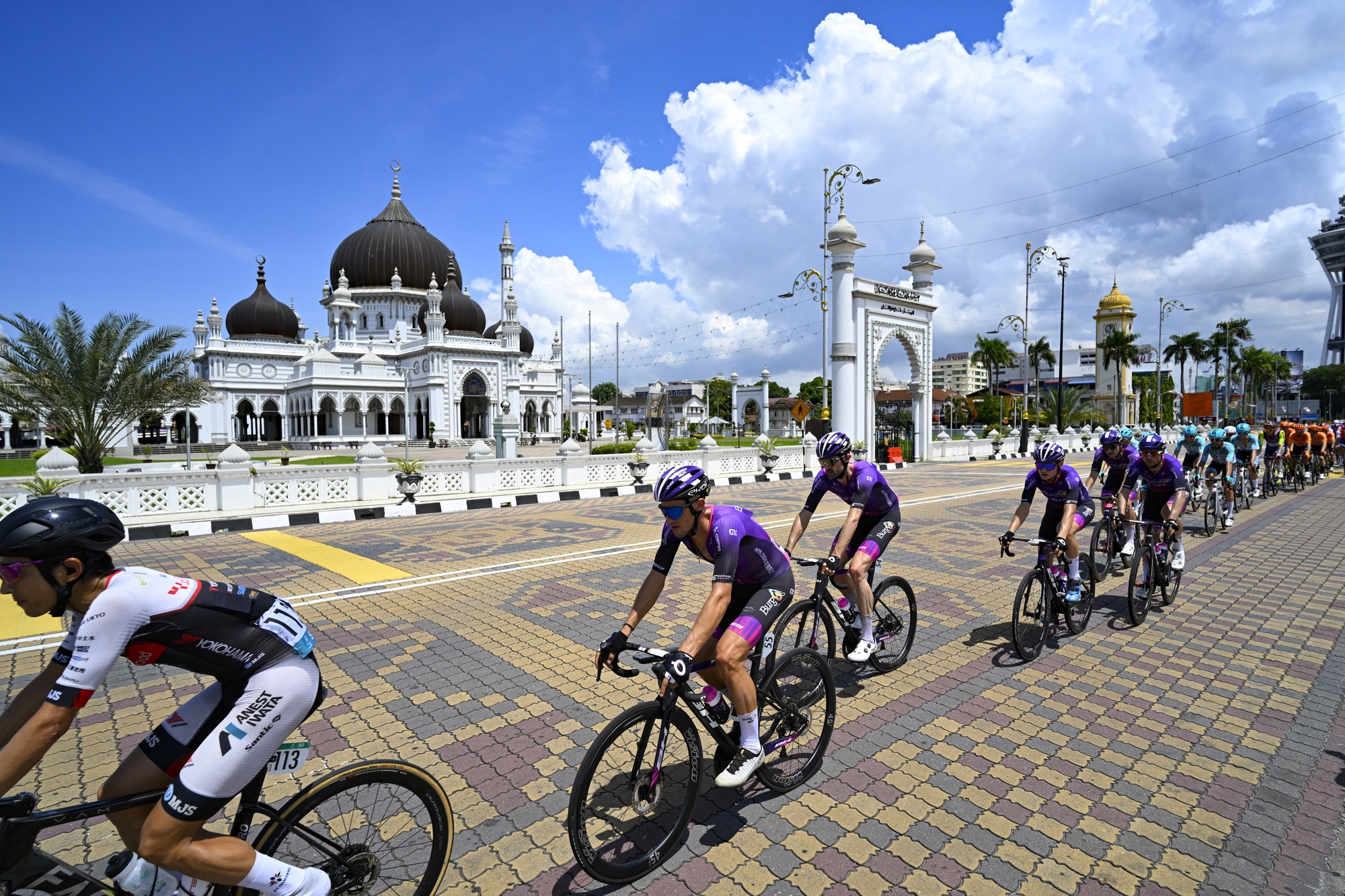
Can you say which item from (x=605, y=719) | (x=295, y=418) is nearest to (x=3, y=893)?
(x=605, y=719)

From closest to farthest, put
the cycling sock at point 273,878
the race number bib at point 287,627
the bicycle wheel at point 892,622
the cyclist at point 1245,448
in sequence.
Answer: the cycling sock at point 273,878 → the race number bib at point 287,627 → the bicycle wheel at point 892,622 → the cyclist at point 1245,448

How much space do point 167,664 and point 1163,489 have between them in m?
8.59

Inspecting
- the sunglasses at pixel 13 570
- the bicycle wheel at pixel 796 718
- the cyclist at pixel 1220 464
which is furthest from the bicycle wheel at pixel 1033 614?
the cyclist at pixel 1220 464

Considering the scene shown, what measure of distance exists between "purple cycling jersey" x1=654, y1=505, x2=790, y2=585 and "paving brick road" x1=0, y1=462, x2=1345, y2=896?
129cm

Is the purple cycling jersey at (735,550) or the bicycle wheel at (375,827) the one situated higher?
the purple cycling jersey at (735,550)

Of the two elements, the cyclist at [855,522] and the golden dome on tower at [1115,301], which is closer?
the cyclist at [855,522]

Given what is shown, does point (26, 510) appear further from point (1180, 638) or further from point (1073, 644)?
point (1180, 638)

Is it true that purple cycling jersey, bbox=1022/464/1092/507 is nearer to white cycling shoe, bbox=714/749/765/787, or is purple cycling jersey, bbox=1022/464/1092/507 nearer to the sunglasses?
white cycling shoe, bbox=714/749/765/787

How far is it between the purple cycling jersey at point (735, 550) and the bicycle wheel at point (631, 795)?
71 centimetres

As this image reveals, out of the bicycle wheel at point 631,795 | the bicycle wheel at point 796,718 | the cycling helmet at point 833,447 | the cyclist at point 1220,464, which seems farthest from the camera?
the cyclist at point 1220,464

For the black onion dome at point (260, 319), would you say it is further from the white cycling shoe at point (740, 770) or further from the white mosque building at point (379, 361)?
the white cycling shoe at point (740, 770)

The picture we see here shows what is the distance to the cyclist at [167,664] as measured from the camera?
2.04 m

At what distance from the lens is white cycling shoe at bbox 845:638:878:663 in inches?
193

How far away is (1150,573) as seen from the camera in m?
6.86
